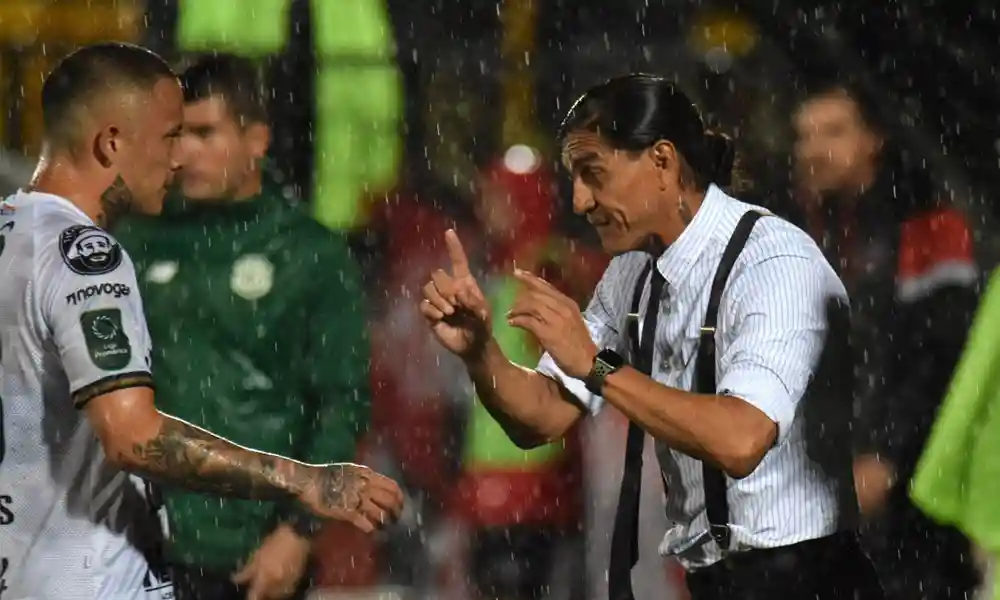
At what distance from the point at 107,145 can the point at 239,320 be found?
0.76 m

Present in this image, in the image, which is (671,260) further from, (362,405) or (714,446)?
(362,405)

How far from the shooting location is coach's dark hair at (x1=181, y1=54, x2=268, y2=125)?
3467 millimetres

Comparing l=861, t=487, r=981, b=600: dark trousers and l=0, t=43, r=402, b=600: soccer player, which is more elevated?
l=0, t=43, r=402, b=600: soccer player

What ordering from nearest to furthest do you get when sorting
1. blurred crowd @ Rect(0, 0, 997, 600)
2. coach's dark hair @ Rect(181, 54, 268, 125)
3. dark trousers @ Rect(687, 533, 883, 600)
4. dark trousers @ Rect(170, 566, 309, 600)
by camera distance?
1. dark trousers @ Rect(687, 533, 883, 600)
2. dark trousers @ Rect(170, 566, 309, 600)
3. blurred crowd @ Rect(0, 0, 997, 600)
4. coach's dark hair @ Rect(181, 54, 268, 125)

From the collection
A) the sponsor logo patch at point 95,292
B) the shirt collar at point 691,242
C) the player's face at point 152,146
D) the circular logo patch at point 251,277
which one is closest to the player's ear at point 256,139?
the circular logo patch at point 251,277

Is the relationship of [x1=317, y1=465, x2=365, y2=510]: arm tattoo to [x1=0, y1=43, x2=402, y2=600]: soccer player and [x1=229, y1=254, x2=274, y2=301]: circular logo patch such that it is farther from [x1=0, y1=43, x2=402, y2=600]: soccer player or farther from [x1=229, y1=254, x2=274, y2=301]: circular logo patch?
[x1=229, y1=254, x2=274, y2=301]: circular logo patch

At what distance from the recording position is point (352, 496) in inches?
102

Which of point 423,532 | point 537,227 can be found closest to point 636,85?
point 537,227

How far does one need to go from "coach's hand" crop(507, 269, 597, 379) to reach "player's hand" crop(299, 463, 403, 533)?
31cm

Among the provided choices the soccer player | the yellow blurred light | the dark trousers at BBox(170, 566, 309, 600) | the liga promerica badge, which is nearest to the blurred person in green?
the dark trousers at BBox(170, 566, 309, 600)

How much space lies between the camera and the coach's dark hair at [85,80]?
2.62 meters

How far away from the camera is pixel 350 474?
260 centimetres

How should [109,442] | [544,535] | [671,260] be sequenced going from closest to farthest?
[109,442] < [671,260] < [544,535]

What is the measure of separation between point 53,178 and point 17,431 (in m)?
0.38
